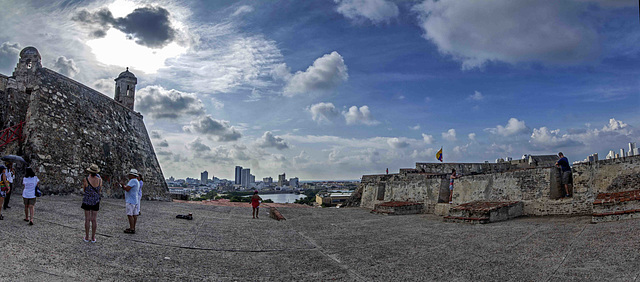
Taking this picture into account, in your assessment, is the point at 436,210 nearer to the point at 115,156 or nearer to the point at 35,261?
the point at 35,261

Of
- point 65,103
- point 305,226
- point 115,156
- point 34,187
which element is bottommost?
point 305,226

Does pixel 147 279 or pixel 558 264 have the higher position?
pixel 558 264

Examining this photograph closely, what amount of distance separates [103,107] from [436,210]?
51.5ft

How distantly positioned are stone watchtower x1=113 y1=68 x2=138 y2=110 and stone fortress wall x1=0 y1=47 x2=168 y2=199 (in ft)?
11.2

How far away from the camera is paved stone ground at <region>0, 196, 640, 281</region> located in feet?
14.3

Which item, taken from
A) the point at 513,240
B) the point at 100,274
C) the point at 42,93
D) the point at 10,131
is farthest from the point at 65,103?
the point at 513,240

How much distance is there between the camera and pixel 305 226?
32.1 feet

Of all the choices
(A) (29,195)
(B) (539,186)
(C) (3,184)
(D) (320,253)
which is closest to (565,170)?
(B) (539,186)

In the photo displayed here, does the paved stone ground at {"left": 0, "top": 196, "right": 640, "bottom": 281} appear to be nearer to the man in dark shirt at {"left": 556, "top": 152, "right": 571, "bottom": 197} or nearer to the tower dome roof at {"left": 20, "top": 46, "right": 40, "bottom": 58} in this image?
the man in dark shirt at {"left": 556, "top": 152, "right": 571, "bottom": 197}

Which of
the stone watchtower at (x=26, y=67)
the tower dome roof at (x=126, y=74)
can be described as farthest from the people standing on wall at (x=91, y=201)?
the tower dome roof at (x=126, y=74)

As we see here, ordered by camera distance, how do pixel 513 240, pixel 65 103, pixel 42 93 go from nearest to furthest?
pixel 513 240, pixel 42 93, pixel 65 103

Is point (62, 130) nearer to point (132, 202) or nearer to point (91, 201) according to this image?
point (132, 202)

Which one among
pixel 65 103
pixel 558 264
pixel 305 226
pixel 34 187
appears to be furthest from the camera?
pixel 65 103

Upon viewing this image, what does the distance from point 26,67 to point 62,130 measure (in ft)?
8.81
